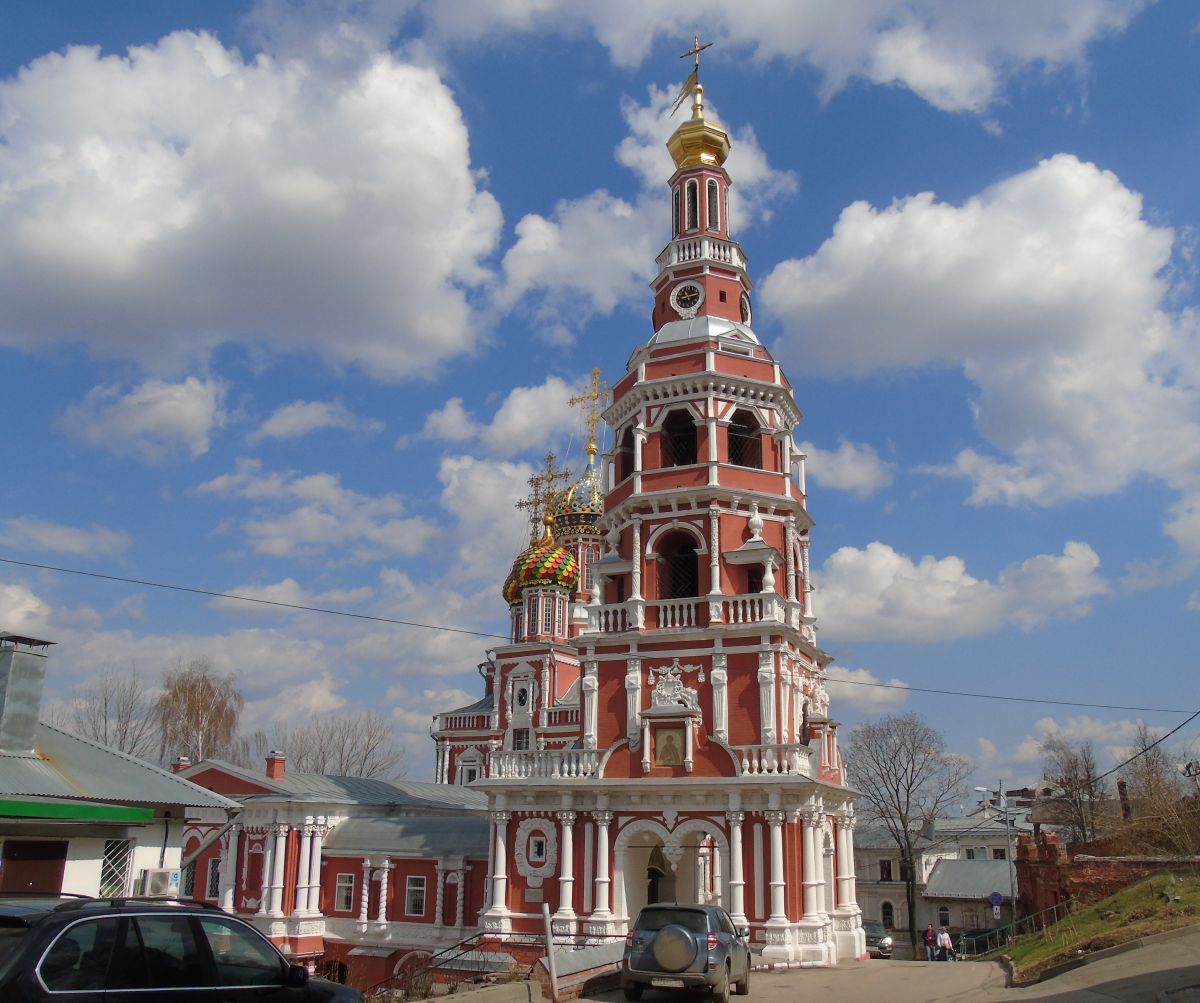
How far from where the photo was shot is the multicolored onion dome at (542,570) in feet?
152

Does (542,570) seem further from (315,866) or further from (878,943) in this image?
(878,943)

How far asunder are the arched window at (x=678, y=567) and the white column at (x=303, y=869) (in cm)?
1509

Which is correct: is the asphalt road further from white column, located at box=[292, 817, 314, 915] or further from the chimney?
white column, located at box=[292, 817, 314, 915]

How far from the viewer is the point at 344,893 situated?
32.8m

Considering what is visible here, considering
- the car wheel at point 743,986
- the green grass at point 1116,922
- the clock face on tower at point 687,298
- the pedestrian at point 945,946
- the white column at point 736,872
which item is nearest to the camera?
the car wheel at point 743,986

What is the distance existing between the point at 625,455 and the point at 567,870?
11314 mm

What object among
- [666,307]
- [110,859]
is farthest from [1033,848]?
[110,859]

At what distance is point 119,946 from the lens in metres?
7.09

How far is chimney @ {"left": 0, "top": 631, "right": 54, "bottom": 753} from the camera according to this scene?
52.3 feet

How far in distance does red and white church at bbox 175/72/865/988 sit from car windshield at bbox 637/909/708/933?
23.4 feet

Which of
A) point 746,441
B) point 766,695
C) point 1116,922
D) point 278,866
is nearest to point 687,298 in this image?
point 746,441

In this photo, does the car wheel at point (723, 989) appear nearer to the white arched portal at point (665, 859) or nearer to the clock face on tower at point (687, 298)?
the white arched portal at point (665, 859)

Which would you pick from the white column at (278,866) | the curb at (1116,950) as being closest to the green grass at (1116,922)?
the curb at (1116,950)

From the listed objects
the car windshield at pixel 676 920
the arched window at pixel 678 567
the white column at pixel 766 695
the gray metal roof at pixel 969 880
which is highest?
the arched window at pixel 678 567
